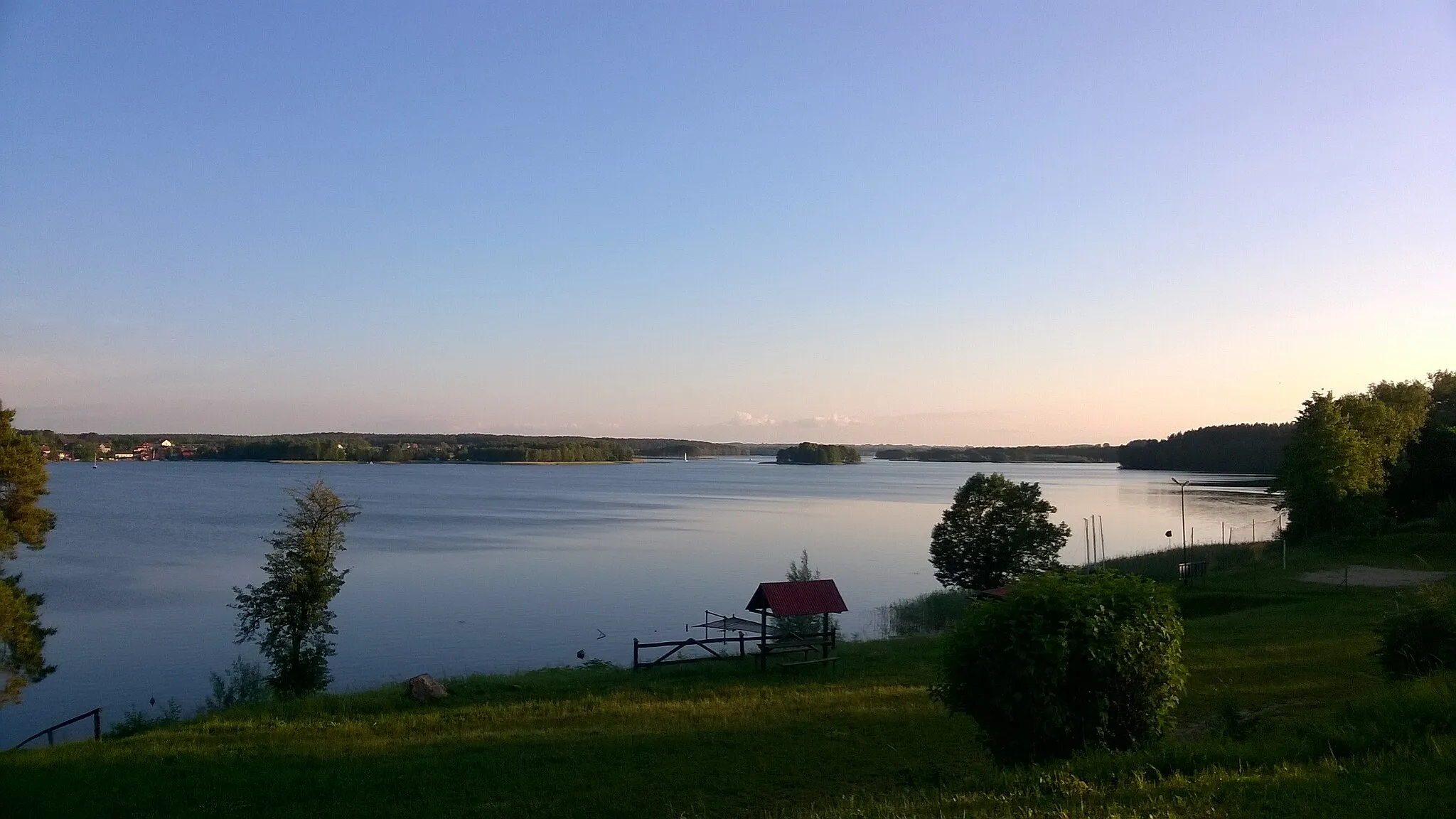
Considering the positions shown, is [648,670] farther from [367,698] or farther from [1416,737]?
[1416,737]

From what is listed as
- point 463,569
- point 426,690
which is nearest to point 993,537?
point 426,690

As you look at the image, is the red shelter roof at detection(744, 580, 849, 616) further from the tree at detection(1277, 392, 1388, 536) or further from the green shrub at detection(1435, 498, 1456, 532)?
the tree at detection(1277, 392, 1388, 536)

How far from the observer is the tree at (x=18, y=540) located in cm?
2503

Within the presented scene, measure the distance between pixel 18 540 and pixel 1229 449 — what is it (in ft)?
581

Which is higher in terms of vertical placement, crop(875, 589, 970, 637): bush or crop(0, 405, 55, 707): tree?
crop(0, 405, 55, 707): tree

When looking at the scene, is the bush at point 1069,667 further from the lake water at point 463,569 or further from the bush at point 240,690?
the lake water at point 463,569

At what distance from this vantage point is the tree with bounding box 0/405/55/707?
2503 cm

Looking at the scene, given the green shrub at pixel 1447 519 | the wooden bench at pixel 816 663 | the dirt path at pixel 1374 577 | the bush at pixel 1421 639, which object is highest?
the bush at pixel 1421 639

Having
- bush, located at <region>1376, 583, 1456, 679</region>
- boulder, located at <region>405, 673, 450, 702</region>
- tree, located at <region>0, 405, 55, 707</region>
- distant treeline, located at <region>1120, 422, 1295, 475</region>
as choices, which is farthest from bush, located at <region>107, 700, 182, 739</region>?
distant treeline, located at <region>1120, 422, 1295, 475</region>

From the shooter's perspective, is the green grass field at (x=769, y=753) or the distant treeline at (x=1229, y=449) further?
the distant treeline at (x=1229, y=449)

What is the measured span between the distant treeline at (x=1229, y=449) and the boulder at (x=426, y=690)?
147 m

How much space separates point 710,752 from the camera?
14.4 meters

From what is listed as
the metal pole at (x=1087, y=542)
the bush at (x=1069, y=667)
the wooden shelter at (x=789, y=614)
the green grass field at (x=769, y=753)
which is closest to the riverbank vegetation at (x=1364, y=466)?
the metal pole at (x=1087, y=542)

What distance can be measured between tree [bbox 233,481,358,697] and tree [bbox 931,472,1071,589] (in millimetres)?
24401
